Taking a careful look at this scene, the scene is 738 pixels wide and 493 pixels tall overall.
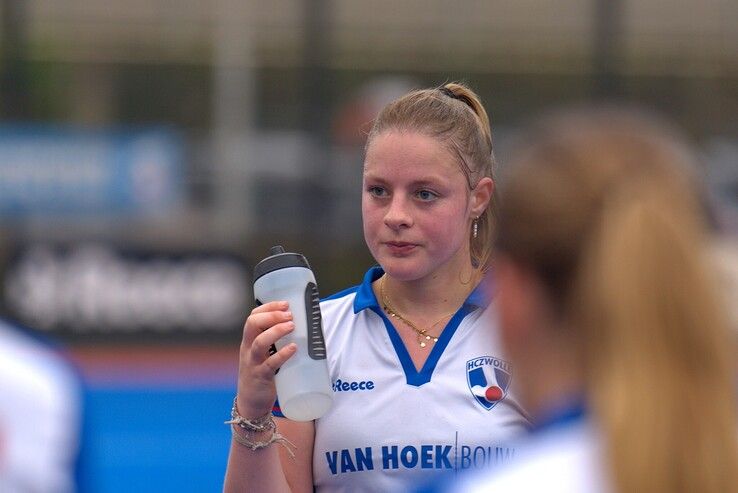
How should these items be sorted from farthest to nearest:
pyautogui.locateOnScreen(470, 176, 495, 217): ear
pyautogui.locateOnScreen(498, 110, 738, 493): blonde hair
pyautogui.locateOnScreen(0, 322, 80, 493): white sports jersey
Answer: pyautogui.locateOnScreen(470, 176, 495, 217): ear
pyautogui.locateOnScreen(0, 322, 80, 493): white sports jersey
pyautogui.locateOnScreen(498, 110, 738, 493): blonde hair

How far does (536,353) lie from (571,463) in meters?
0.13

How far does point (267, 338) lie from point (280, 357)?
0.04 meters

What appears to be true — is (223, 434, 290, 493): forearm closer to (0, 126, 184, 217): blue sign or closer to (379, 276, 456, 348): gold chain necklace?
(379, 276, 456, 348): gold chain necklace

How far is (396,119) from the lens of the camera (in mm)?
2494

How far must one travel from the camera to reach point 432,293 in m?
2.51

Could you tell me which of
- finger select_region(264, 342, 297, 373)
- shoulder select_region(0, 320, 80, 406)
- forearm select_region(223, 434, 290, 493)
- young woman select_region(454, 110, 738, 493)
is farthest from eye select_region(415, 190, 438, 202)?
young woman select_region(454, 110, 738, 493)

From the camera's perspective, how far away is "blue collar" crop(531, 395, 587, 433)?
1275 millimetres

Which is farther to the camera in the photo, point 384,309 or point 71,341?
point 71,341

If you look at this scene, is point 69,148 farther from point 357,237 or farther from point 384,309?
point 384,309

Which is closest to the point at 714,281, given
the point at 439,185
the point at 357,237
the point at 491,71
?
the point at 439,185

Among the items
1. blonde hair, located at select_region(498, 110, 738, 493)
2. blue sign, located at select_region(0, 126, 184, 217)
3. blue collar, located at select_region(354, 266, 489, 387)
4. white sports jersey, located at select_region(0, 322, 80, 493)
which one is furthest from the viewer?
blue sign, located at select_region(0, 126, 184, 217)

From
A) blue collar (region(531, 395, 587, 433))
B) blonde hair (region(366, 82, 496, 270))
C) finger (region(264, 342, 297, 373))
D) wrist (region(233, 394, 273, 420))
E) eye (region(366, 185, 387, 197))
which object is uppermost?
blonde hair (region(366, 82, 496, 270))

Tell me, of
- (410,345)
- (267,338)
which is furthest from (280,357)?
(410,345)

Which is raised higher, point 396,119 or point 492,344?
point 396,119
